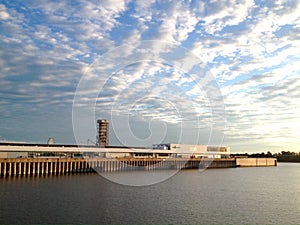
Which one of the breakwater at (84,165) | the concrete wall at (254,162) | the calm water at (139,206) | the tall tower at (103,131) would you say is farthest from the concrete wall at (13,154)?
the concrete wall at (254,162)

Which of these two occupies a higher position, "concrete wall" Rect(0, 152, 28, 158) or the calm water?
"concrete wall" Rect(0, 152, 28, 158)

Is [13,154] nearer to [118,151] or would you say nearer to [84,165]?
[84,165]

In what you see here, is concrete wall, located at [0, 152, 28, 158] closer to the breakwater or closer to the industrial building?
the industrial building

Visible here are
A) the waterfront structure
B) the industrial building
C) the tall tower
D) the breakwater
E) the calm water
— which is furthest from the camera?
the tall tower

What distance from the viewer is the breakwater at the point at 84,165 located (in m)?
65.4

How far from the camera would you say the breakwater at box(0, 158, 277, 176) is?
214 feet

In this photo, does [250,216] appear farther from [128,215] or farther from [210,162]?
[210,162]

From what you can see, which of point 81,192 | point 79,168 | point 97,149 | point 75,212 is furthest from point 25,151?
point 75,212

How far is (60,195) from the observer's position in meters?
39.2

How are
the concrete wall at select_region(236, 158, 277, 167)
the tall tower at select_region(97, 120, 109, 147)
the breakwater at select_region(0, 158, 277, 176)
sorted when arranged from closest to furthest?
the breakwater at select_region(0, 158, 277, 176)
the tall tower at select_region(97, 120, 109, 147)
the concrete wall at select_region(236, 158, 277, 167)

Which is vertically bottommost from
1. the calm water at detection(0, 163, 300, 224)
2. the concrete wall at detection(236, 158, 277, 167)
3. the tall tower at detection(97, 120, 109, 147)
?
the concrete wall at detection(236, 158, 277, 167)

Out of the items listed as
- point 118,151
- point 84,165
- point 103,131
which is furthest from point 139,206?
point 103,131

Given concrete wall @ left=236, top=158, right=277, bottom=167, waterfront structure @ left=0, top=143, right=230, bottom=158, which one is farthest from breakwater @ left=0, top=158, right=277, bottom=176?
concrete wall @ left=236, top=158, right=277, bottom=167

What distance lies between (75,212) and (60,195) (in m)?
9.84
